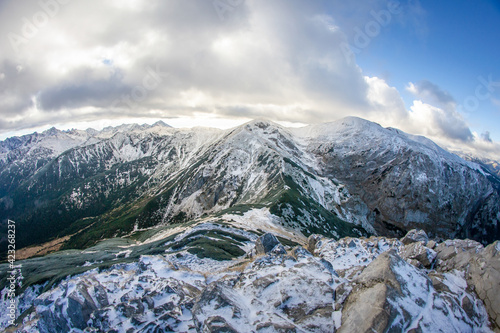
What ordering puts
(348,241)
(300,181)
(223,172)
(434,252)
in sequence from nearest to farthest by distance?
(434,252)
(348,241)
(300,181)
(223,172)

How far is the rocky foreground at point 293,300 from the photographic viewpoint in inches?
634

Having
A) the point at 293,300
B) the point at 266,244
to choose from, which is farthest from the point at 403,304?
the point at 266,244

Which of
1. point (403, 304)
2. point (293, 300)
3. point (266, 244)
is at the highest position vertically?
point (403, 304)

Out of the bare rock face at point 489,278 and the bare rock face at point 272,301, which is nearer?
the bare rock face at point 272,301

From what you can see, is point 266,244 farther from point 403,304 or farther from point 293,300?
point 403,304

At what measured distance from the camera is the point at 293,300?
18.8m

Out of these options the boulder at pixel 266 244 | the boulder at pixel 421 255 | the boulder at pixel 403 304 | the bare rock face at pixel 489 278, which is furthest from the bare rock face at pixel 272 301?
the boulder at pixel 421 255

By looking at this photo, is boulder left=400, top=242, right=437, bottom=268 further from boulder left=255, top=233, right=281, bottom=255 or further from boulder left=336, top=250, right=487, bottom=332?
boulder left=255, top=233, right=281, bottom=255

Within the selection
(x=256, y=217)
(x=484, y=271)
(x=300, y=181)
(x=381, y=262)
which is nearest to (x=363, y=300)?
(x=381, y=262)

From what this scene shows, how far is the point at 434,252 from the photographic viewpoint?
100 feet

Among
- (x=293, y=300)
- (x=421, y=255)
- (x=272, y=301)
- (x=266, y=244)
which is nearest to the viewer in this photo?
(x=293, y=300)

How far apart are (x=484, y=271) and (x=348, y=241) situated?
71.5 feet

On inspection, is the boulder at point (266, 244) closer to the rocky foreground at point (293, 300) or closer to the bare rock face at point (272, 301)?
the rocky foreground at point (293, 300)

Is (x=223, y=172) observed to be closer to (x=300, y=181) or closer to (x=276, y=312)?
(x=300, y=181)
